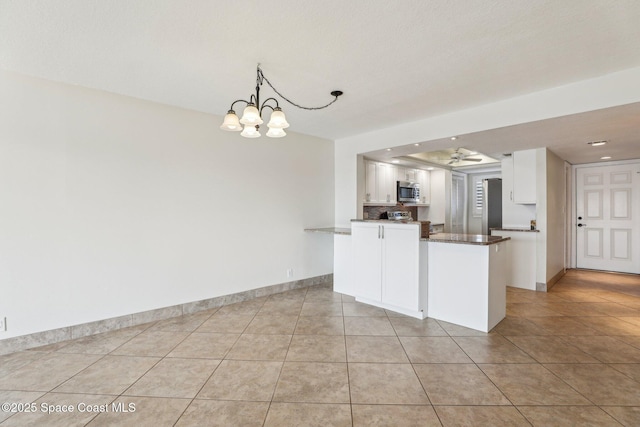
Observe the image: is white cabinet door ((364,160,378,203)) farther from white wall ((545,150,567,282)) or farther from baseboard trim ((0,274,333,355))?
white wall ((545,150,567,282))

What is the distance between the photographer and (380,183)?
5.77m

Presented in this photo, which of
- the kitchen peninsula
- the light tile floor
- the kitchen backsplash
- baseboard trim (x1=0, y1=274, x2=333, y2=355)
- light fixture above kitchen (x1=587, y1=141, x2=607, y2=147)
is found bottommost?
the light tile floor

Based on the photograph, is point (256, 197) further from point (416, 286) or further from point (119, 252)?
point (416, 286)

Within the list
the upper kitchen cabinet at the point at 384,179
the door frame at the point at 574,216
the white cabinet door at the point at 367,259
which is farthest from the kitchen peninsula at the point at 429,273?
the door frame at the point at 574,216

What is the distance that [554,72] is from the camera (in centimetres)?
263

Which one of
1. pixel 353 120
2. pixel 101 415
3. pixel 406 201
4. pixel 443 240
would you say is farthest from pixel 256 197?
pixel 406 201

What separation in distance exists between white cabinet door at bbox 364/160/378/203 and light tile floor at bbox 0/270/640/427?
2535mm

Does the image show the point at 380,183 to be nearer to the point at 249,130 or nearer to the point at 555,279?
the point at 555,279

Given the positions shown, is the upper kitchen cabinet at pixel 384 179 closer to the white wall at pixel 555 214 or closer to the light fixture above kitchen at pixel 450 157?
the light fixture above kitchen at pixel 450 157

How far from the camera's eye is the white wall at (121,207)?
267cm

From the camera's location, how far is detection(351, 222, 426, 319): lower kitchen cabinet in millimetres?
3455

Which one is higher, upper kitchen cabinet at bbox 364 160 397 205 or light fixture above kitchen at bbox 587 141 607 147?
light fixture above kitchen at bbox 587 141 607 147

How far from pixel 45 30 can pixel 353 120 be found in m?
3.15

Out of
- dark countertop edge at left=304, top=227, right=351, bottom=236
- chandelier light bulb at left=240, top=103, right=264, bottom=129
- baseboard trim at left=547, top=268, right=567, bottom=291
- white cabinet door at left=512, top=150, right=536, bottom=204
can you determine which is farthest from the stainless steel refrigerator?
chandelier light bulb at left=240, top=103, right=264, bottom=129
